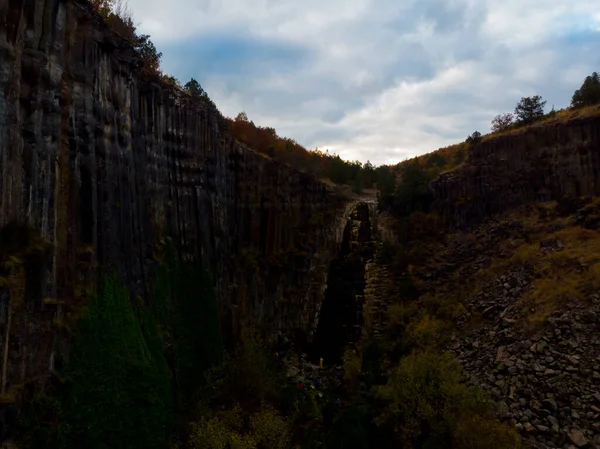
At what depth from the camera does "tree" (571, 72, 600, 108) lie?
49625mm

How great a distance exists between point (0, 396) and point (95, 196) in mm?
10254

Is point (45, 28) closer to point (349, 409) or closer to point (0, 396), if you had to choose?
point (0, 396)

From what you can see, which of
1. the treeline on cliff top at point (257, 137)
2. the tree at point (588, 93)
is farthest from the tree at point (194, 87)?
the tree at point (588, 93)

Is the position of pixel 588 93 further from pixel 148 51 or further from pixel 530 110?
pixel 148 51

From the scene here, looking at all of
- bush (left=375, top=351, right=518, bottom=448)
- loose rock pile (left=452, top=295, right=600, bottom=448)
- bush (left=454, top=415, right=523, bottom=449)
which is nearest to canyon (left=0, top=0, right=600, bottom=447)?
loose rock pile (left=452, top=295, right=600, bottom=448)

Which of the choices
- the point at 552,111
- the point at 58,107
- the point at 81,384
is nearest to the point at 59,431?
the point at 81,384

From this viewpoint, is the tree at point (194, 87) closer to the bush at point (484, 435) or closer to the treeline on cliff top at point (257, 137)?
the treeline on cliff top at point (257, 137)

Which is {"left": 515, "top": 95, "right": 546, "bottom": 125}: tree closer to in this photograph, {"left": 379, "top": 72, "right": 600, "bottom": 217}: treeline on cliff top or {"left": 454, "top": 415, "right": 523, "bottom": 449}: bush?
{"left": 379, "top": 72, "right": 600, "bottom": 217}: treeline on cliff top

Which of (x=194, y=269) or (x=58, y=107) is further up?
(x=58, y=107)

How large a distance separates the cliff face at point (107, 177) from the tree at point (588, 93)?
32.8 meters

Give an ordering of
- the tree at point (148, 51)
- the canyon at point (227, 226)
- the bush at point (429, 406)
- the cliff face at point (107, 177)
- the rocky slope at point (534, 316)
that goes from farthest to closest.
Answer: the tree at point (148, 51), the bush at point (429, 406), the rocky slope at point (534, 316), the canyon at point (227, 226), the cliff face at point (107, 177)

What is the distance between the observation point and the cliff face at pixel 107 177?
20391mm

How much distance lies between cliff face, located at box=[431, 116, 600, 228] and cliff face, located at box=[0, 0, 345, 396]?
2200 centimetres

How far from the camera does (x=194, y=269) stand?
3544cm
